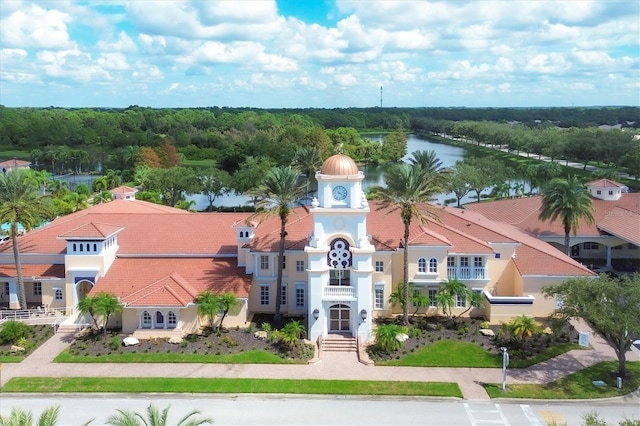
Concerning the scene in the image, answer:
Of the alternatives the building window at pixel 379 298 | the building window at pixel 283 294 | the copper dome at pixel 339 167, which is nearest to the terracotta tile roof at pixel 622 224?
the building window at pixel 379 298

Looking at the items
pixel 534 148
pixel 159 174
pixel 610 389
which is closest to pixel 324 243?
pixel 610 389

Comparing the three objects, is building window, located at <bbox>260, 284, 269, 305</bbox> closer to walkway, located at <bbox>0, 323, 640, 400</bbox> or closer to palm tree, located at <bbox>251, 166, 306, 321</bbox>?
palm tree, located at <bbox>251, 166, 306, 321</bbox>

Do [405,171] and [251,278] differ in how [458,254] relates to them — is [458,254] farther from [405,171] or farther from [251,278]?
[251,278]

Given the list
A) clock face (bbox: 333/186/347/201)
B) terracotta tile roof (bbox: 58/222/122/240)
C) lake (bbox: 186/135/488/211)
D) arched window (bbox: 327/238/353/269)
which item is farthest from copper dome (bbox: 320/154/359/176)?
lake (bbox: 186/135/488/211)

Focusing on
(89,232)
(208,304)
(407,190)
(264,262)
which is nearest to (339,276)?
(264,262)

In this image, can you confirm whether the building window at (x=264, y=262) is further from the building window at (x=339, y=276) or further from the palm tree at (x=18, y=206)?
the palm tree at (x=18, y=206)
